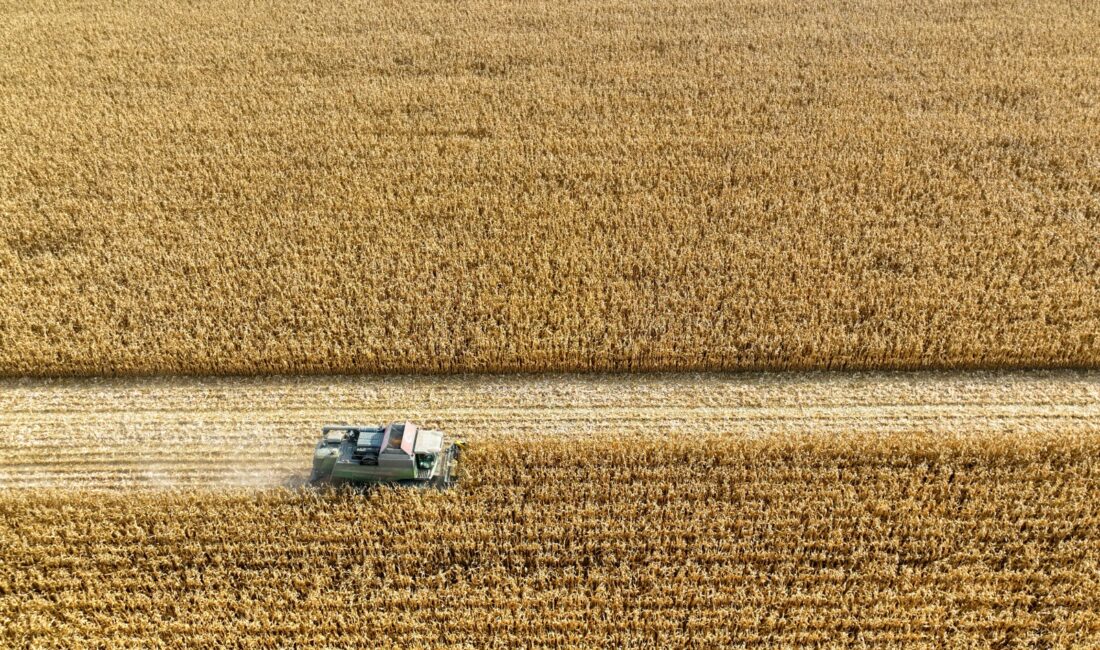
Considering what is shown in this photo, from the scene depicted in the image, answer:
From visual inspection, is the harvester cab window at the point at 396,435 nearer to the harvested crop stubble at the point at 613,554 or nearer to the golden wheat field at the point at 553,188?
the harvested crop stubble at the point at 613,554

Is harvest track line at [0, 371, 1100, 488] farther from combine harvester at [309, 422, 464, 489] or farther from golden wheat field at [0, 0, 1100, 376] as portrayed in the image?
combine harvester at [309, 422, 464, 489]

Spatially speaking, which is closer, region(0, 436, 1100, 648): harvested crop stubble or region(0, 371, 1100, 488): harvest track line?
region(0, 436, 1100, 648): harvested crop stubble

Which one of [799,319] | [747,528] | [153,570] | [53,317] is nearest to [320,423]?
[153,570]

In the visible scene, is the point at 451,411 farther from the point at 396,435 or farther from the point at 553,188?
the point at 553,188

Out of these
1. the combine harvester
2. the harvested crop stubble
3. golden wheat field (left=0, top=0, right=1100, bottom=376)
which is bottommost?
the harvested crop stubble

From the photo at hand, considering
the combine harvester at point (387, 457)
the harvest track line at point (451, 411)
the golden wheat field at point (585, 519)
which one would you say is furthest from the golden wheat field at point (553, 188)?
the combine harvester at point (387, 457)

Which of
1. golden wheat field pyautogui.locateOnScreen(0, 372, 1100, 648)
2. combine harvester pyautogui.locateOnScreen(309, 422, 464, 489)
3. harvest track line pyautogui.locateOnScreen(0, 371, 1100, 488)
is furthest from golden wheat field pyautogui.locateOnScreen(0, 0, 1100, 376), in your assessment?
combine harvester pyautogui.locateOnScreen(309, 422, 464, 489)

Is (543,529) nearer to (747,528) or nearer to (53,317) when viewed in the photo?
(747,528)
